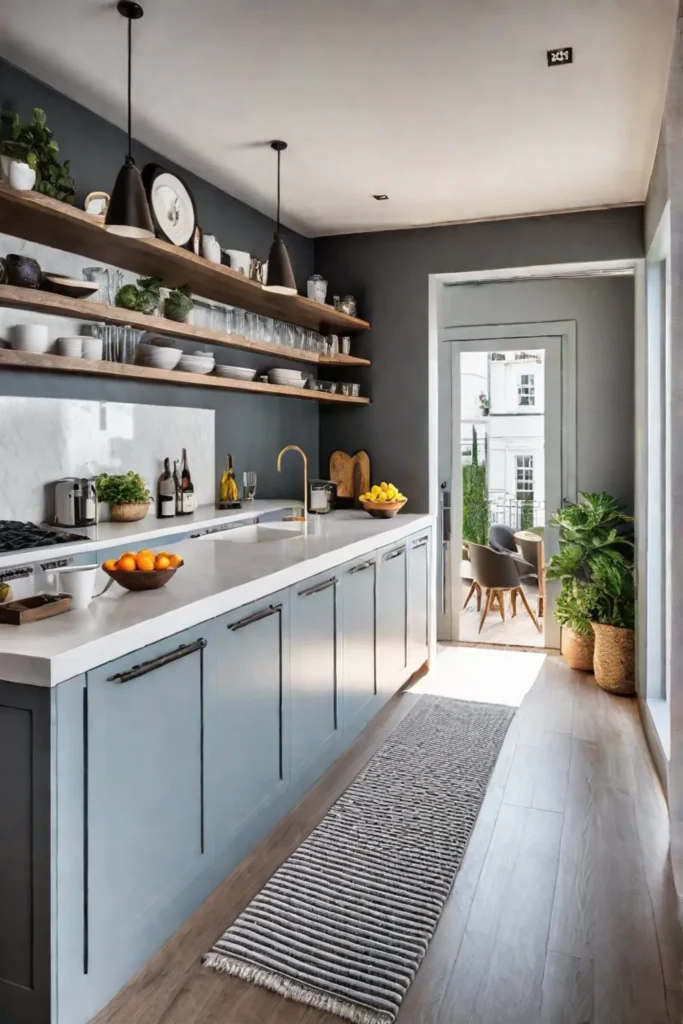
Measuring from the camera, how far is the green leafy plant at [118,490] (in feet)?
12.0

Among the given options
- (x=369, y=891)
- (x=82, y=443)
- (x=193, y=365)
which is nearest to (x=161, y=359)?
(x=193, y=365)

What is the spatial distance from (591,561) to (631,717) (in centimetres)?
105

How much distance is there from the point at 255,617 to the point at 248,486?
2314mm

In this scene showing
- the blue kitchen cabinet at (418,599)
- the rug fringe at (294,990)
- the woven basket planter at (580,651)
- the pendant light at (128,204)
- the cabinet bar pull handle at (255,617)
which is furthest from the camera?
the woven basket planter at (580,651)

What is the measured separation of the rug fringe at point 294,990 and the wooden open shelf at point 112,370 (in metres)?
2.09

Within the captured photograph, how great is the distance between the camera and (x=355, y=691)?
3619 millimetres

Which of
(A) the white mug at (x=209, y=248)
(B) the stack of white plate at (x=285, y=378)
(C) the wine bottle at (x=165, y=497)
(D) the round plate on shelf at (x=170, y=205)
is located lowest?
(C) the wine bottle at (x=165, y=497)

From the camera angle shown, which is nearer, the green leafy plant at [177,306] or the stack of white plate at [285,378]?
the green leafy plant at [177,306]

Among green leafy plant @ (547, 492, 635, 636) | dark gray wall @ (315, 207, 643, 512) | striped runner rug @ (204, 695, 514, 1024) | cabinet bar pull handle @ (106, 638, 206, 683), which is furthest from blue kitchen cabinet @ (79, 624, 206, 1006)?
dark gray wall @ (315, 207, 643, 512)

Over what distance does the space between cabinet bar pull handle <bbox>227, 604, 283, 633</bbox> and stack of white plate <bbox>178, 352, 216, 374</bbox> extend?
1.62 m

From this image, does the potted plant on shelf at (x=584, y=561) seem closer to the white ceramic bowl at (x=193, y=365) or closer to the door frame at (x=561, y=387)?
the door frame at (x=561, y=387)

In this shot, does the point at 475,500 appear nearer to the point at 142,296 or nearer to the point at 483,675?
the point at 483,675

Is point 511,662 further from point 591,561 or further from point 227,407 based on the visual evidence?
point 227,407

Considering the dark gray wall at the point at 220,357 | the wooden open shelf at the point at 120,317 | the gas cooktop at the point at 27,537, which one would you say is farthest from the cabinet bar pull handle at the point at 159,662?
the dark gray wall at the point at 220,357
